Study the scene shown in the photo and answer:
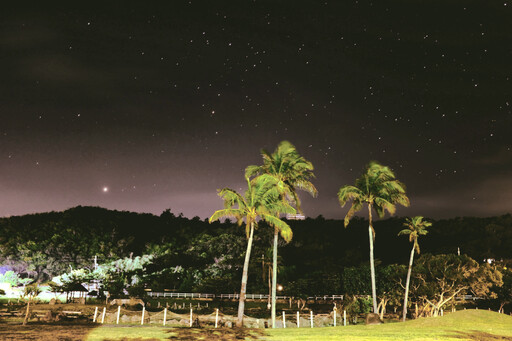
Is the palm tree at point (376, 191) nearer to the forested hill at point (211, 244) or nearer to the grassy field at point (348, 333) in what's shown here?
the grassy field at point (348, 333)

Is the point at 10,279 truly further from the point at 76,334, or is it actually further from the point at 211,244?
the point at 76,334

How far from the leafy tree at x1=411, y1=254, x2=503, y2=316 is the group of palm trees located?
54.7 feet

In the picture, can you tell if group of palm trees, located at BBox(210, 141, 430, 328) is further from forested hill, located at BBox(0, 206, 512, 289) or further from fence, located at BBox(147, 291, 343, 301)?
forested hill, located at BBox(0, 206, 512, 289)

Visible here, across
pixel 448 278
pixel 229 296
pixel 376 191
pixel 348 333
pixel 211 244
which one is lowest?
pixel 229 296

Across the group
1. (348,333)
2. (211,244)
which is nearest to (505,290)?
(348,333)

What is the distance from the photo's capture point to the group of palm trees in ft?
91.0

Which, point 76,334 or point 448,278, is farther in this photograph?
point 448,278

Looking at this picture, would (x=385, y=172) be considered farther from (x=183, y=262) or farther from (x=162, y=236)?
(x=162, y=236)

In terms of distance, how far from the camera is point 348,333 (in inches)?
853

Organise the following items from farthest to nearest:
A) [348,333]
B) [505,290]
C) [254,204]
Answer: [505,290] < [254,204] < [348,333]

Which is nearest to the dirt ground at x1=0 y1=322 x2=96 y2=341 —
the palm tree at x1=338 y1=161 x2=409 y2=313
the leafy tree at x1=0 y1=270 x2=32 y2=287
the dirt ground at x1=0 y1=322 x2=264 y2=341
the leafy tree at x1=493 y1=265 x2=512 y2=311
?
the dirt ground at x1=0 y1=322 x2=264 y2=341

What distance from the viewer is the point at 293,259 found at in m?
92.5

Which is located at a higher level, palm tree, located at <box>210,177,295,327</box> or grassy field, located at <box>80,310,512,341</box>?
palm tree, located at <box>210,177,295,327</box>

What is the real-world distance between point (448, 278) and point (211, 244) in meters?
55.3
